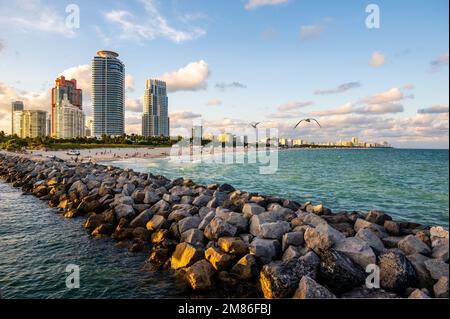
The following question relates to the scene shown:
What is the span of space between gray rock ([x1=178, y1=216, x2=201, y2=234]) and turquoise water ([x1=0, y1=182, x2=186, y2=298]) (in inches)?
64.4

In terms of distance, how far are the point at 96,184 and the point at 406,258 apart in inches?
694

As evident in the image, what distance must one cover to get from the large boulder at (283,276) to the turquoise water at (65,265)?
2.19 meters

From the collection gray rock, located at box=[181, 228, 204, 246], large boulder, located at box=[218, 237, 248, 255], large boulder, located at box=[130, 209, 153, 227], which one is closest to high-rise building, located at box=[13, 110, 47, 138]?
large boulder, located at box=[130, 209, 153, 227]

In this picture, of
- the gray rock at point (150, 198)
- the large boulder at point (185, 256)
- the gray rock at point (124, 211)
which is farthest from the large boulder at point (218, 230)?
the gray rock at point (150, 198)

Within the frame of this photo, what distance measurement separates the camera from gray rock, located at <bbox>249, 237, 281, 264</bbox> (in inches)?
340

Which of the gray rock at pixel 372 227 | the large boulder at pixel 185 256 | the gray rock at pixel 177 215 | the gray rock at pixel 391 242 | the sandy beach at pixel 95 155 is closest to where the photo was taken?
the large boulder at pixel 185 256

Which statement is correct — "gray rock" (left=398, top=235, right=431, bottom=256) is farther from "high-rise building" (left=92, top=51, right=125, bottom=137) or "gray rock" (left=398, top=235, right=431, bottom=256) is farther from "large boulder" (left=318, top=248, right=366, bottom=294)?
"high-rise building" (left=92, top=51, right=125, bottom=137)

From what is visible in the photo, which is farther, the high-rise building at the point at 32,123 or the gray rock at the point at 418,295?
the high-rise building at the point at 32,123

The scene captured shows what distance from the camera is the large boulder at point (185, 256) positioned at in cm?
881

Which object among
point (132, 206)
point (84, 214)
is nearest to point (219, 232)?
point (132, 206)

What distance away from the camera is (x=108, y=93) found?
16925 centimetres

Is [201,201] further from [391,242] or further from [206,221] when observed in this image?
[391,242]

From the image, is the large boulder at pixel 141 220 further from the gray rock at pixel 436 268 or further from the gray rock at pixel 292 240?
the gray rock at pixel 436 268

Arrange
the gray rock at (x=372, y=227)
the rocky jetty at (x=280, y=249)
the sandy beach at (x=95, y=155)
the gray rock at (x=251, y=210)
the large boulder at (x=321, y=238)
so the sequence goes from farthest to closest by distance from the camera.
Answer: the sandy beach at (x=95, y=155), the gray rock at (x=251, y=210), the gray rock at (x=372, y=227), the large boulder at (x=321, y=238), the rocky jetty at (x=280, y=249)
